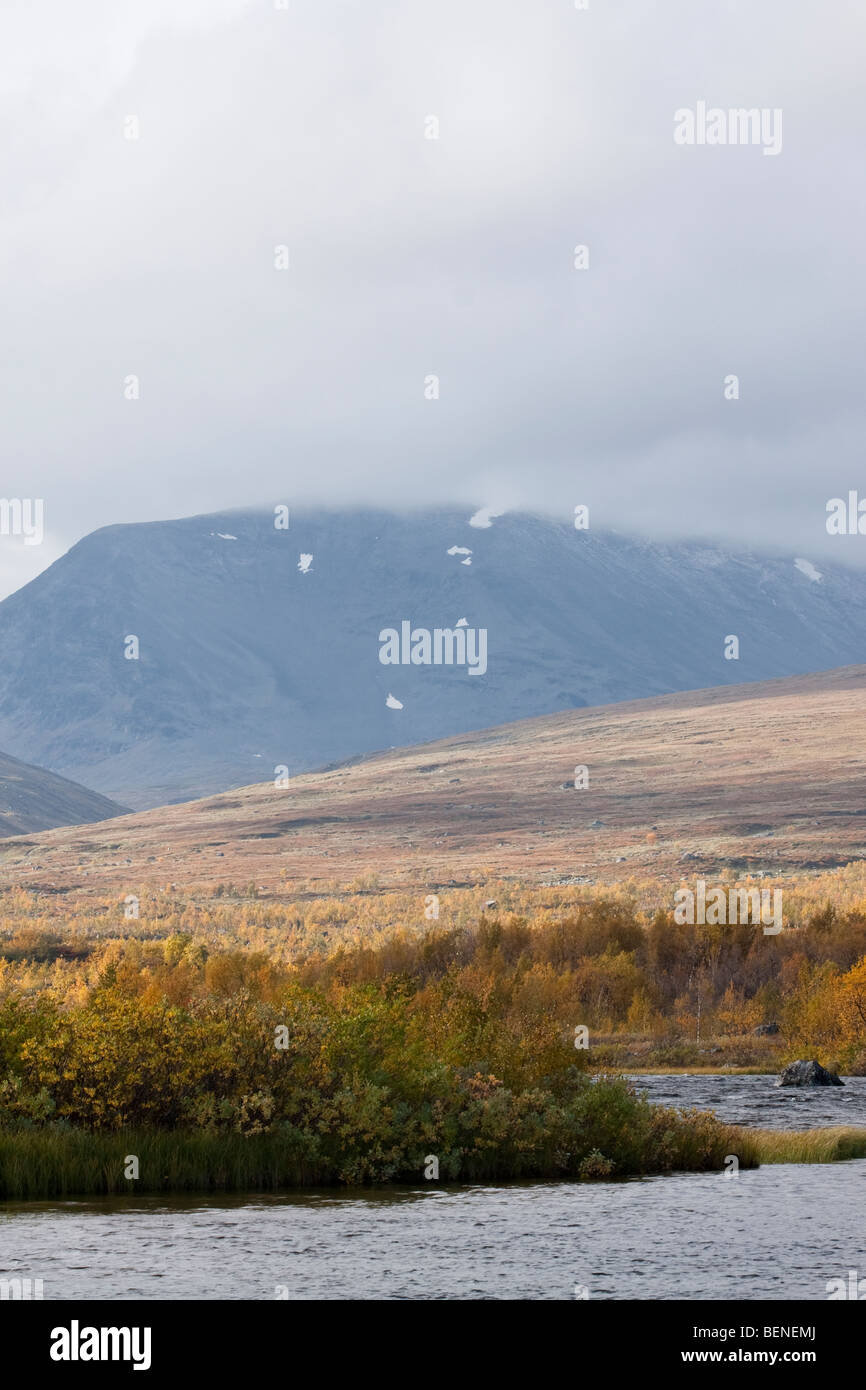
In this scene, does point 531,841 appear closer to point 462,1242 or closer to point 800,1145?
point 800,1145

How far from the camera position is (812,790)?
177 meters

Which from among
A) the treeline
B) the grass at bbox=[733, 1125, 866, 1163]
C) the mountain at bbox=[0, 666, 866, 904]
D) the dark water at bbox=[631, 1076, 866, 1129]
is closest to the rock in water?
the dark water at bbox=[631, 1076, 866, 1129]

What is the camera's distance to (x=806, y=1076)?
46219 millimetres

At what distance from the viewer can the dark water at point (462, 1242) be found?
2056cm

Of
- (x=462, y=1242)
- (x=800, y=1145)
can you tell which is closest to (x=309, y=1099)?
(x=462, y=1242)

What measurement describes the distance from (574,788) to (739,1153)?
168440 mm

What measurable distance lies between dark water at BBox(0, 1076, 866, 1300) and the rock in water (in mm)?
16799

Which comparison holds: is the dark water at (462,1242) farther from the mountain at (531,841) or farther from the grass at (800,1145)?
the mountain at (531,841)

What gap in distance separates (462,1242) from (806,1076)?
2539cm

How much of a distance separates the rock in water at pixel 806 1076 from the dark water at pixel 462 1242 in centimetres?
Answer: 1680

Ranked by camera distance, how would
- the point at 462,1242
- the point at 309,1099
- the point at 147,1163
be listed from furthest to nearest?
the point at 309,1099 → the point at 147,1163 → the point at 462,1242

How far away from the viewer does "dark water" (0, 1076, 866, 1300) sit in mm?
20562
